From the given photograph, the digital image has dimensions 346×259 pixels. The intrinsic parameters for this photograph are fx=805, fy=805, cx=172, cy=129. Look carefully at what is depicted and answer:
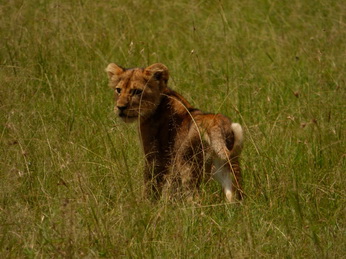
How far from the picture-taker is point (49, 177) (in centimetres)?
517

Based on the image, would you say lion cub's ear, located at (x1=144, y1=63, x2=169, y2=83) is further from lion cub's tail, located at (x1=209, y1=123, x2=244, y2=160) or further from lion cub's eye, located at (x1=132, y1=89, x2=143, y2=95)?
lion cub's tail, located at (x1=209, y1=123, x2=244, y2=160)

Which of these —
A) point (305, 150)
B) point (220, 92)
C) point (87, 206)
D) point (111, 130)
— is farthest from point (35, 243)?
point (220, 92)

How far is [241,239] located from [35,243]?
111 centimetres

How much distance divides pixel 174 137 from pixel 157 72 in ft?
1.87

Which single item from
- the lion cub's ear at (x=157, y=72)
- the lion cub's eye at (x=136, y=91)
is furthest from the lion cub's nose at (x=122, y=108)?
the lion cub's ear at (x=157, y=72)

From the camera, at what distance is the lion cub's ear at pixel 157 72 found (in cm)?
579

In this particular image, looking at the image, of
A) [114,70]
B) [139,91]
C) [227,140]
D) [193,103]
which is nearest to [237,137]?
[227,140]

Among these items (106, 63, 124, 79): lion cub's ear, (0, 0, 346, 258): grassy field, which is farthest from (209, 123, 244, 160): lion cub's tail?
(106, 63, 124, 79): lion cub's ear

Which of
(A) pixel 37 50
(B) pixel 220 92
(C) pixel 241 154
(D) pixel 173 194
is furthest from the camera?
(A) pixel 37 50

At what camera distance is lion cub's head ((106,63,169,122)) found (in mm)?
5703

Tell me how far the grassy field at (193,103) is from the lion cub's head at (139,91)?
9.3 inches

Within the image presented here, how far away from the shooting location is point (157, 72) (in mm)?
5816

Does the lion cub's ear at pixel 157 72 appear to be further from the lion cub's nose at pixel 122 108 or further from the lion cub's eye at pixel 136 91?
the lion cub's nose at pixel 122 108

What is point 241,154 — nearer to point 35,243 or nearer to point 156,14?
point 35,243
